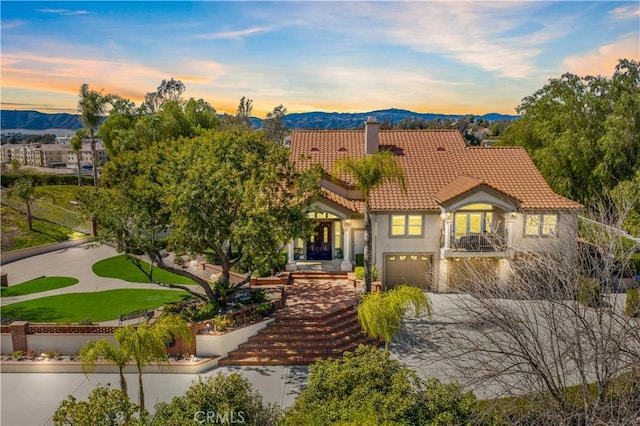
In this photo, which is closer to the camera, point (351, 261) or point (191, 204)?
point (191, 204)

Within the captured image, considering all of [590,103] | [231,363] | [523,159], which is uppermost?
[590,103]

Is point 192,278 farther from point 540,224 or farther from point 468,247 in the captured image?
point 540,224

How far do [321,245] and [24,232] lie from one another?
25.7 m

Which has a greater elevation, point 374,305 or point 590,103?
point 590,103

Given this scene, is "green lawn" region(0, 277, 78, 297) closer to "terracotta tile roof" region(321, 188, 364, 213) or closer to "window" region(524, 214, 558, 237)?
"terracotta tile roof" region(321, 188, 364, 213)

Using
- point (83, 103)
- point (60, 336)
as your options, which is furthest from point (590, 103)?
point (83, 103)

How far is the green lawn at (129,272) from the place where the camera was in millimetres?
27469

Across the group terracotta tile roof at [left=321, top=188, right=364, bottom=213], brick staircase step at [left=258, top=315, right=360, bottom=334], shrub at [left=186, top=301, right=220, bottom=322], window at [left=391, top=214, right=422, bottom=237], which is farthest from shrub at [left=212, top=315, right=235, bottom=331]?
window at [left=391, top=214, right=422, bottom=237]

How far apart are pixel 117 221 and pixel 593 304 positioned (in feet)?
54.1

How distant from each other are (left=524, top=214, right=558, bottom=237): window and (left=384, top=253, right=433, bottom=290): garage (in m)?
5.53

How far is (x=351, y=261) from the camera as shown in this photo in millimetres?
26625

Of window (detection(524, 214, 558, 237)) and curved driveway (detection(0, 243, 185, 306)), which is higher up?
window (detection(524, 214, 558, 237))

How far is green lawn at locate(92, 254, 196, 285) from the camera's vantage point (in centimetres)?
2747

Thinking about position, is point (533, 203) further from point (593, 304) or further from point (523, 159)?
point (593, 304)
